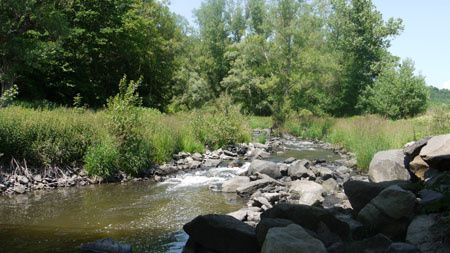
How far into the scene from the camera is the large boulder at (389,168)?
1062cm

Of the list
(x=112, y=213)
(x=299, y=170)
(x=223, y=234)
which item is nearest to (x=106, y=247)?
(x=223, y=234)

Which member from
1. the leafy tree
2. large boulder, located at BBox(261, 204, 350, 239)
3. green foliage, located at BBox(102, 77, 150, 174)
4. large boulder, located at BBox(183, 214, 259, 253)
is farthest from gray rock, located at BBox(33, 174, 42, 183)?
the leafy tree

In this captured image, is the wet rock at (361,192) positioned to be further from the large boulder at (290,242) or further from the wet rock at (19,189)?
the wet rock at (19,189)

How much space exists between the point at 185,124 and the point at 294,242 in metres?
16.2

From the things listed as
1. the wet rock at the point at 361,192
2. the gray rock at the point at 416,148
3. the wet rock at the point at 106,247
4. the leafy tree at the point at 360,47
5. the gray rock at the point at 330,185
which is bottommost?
the wet rock at the point at 106,247

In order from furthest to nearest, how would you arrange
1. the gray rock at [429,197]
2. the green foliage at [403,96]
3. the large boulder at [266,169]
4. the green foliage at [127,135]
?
the green foliage at [403,96]
the green foliage at [127,135]
the large boulder at [266,169]
the gray rock at [429,197]

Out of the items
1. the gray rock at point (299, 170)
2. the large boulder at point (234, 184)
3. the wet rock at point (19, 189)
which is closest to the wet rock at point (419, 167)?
the gray rock at point (299, 170)

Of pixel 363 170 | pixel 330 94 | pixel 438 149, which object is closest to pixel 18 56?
pixel 363 170

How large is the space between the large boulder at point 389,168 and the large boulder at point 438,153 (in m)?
1.51

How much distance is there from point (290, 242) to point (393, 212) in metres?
2.48

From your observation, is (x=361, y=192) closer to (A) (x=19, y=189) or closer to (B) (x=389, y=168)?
(B) (x=389, y=168)

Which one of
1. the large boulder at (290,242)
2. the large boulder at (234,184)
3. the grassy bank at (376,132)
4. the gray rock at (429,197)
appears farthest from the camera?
the grassy bank at (376,132)

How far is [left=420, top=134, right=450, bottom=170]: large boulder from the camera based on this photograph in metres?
8.36

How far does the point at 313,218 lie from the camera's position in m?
6.97
